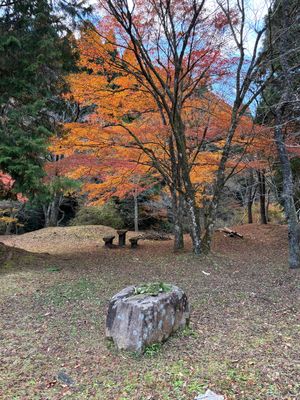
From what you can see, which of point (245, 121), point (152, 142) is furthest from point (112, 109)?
point (245, 121)

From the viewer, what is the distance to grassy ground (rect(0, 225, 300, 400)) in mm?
2439

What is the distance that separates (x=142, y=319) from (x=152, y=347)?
0.30m

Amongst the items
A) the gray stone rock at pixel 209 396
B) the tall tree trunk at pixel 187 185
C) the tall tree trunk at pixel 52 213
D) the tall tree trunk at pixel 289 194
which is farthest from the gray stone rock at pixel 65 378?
the tall tree trunk at pixel 52 213

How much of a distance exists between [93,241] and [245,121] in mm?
6902

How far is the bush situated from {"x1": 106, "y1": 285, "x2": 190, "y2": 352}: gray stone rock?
11.5 meters

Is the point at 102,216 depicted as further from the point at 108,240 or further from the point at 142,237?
the point at 108,240

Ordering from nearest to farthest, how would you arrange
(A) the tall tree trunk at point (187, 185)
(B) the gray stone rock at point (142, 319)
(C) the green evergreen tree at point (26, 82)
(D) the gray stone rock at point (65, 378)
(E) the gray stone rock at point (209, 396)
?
(E) the gray stone rock at point (209, 396), (D) the gray stone rock at point (65, 378), (B) the gray stone rock at point (142, 319), (C) the green evergreen tree at point (26, 82), (A) the tall tree trunk at point (187, 185)

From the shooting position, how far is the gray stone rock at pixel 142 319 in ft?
9.76

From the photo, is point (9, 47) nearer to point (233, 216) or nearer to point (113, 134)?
point (113, 134)

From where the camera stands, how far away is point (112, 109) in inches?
292

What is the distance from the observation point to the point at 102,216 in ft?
48.2

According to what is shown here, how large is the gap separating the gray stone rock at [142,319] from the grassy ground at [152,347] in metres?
0.11

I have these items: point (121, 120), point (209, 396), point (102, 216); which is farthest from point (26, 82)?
point (102, 216)

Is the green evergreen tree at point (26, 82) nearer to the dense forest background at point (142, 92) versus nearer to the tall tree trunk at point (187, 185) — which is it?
the dense forest background at point (142, 92)
